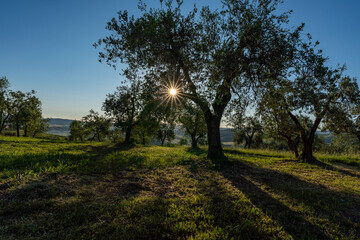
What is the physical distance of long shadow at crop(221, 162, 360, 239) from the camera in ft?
14.1

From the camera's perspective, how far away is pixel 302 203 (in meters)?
5.75

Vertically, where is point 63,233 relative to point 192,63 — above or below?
below

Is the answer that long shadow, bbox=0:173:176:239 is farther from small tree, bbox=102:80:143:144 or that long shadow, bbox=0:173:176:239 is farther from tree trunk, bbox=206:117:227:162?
small tree, bbox=102:80:143:144

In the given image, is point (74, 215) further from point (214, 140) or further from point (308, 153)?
point (308, 153)

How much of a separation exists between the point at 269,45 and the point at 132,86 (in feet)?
Answer: 92.6

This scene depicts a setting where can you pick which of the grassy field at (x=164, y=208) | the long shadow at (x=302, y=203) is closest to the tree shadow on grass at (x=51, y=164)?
the grassy field at (x=164, y=208)

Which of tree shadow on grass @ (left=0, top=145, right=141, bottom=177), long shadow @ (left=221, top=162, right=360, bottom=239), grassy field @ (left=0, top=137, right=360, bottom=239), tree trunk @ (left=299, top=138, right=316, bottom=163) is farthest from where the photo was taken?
tree trunk @ (left=299, top=138, right=316, bottom=163)

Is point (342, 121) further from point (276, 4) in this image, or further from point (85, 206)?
point (85, 206)

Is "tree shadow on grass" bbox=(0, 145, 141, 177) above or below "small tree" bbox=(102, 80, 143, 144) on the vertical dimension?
below

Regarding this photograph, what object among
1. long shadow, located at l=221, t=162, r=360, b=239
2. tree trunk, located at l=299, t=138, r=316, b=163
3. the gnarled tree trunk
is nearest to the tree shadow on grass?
the gnarled tree trunk

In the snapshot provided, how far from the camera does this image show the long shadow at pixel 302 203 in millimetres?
4312

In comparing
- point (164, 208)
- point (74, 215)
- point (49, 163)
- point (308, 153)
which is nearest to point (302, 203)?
point (164, 208)

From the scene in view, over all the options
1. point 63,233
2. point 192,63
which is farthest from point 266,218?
point 192,63

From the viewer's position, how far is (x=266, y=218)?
4652mm
